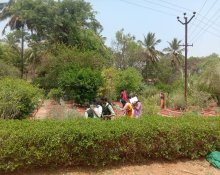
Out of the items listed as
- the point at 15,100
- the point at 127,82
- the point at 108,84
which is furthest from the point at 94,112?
the point at 127,82

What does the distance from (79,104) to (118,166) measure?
15.1 meters

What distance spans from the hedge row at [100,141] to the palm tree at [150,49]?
39.6 m

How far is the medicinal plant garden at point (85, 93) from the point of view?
605cm

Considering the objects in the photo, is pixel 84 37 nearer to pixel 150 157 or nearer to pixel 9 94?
pixel 9 94

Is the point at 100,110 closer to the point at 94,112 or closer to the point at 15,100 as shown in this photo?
the point at 94,112

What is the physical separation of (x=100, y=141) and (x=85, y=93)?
604 inches

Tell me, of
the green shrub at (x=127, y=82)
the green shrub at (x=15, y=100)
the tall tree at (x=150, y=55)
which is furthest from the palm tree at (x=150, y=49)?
the green shrub at (x=15, y=100)

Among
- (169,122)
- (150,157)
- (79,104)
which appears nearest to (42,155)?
(150,157)

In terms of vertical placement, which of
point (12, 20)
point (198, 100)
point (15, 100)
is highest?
point (12, 20)

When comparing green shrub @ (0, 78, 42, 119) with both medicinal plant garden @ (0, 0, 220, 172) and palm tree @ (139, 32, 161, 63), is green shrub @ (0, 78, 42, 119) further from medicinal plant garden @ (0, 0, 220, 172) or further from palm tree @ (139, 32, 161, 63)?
palm tree @ (139, 32, 161, 63)

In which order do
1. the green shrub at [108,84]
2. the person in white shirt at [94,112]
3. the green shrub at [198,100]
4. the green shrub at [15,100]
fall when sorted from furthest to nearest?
1. the green shrub at [108,84]
2. the green shrub at [198,100]
3. the green shrub at [15,100]
4. the person in white shirt at [94,112]

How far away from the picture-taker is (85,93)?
70.4 ft

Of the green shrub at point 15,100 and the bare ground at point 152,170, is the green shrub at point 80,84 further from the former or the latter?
the bare ground at point 152,170

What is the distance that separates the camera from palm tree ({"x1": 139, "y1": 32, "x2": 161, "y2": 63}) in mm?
46750
